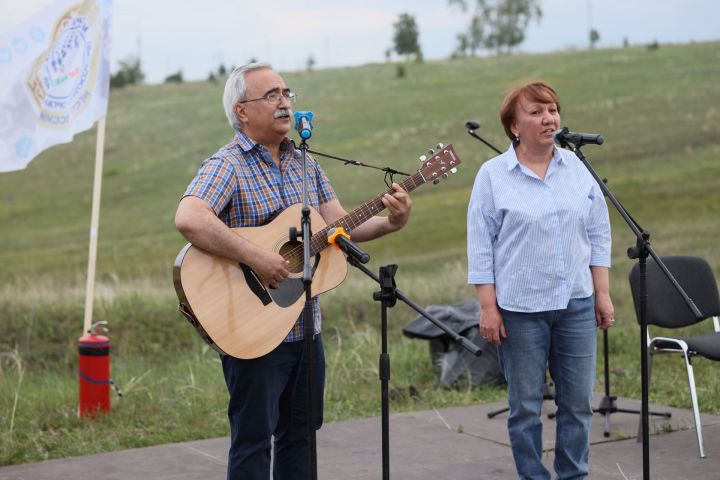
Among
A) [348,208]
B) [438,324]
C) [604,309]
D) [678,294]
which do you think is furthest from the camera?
[348,208]

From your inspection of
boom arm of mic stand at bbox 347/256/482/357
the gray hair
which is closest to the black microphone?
boom arm of mic stand at bbox 347/256/482/357

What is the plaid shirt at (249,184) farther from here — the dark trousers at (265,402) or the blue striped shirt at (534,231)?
the blue striped shirt at (534,231)

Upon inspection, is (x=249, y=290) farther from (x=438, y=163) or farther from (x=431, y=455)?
(x=431, y=455)

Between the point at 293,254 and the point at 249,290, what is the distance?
0.27m

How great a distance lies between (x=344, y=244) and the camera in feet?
14.0

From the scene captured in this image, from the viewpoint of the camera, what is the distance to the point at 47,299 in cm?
1126

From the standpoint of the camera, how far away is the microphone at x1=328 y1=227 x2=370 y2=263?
4.15m

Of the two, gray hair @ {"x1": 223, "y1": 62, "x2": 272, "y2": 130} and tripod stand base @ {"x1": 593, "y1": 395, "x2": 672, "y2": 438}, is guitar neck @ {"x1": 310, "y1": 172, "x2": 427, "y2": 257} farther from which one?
tripod stand base @ {"x1": 593, "y1": 395, "x2": 672, "y2": 438}

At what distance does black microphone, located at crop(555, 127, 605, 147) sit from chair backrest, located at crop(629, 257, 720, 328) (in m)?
2.29

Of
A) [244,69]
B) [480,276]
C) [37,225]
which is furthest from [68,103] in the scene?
[37,225]

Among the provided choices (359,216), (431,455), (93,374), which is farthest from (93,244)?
(359,216)

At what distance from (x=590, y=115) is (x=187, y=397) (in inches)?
1059

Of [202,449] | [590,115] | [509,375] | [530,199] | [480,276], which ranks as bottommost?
[202,449]

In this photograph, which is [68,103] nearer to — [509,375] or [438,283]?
[509,375]
